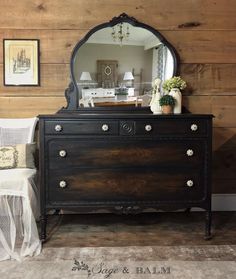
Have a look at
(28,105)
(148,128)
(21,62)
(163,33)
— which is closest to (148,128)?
(148,128)

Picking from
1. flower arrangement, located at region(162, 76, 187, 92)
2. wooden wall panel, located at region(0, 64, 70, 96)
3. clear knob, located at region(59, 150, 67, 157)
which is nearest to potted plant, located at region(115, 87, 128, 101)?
flower arrangement, located at region(162, 76, 187, 92)

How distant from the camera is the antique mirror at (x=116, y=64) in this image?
3174 millimetres

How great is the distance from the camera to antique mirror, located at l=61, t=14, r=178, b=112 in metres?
3.17

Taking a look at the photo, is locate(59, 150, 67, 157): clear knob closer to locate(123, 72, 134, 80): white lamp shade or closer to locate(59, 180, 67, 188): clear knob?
locate(59, 180, 67, 188): clear knob

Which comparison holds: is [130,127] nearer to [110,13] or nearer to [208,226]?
[208,226]

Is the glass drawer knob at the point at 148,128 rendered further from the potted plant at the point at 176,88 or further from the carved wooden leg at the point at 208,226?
the carved wooden leg at the point at 208,226

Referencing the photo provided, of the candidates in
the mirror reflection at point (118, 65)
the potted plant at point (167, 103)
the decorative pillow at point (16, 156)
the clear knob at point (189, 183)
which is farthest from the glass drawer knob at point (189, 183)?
the decorative pillow at point (16, 156)

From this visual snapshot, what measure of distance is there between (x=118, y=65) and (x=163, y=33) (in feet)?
1.67

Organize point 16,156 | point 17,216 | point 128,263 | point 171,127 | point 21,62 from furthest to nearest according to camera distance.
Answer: point 21,62 < point 16,156 < point 171,127 < point 17,216 < point 128,263

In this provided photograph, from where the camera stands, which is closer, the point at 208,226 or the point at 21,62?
the point at 208,226

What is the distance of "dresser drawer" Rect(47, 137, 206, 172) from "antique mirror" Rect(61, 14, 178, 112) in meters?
0.61

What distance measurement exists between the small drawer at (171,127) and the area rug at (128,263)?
0.85 metres

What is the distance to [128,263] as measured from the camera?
235 centimetres

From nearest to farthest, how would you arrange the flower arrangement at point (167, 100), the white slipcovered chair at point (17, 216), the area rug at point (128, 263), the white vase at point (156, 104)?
1. the area rug at point (128, 263)
2. the white slipcovered chair at point (17, 216)
3. the flower arrangement at point (167, 100)
4. the white vase at point (156, 104)
